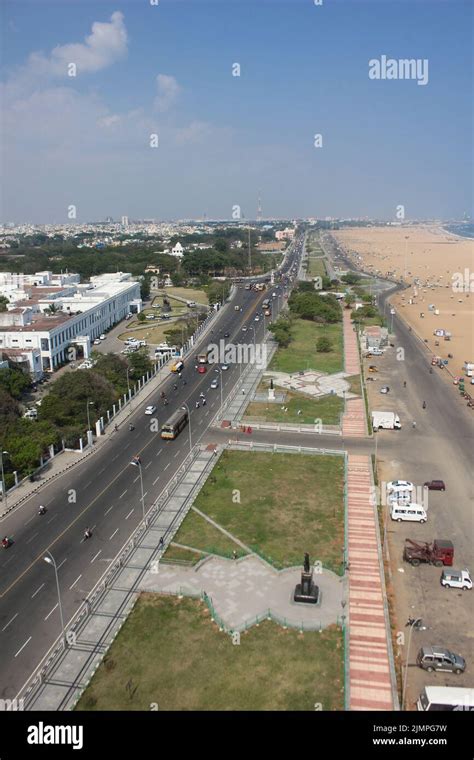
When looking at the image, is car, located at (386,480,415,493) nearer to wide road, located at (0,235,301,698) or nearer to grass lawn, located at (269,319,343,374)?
wide road, located at (0,235,301,698)

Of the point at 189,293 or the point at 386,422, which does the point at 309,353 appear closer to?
the point at 386,422

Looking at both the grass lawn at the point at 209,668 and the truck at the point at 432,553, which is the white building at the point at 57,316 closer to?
the grass lawn at the point at 209,668

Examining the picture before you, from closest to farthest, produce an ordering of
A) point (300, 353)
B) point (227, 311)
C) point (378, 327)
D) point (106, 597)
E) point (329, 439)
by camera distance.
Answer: point (106, 597) → point (329, 439) → point (300, 353) → point (378, 327) → point (227, 311)

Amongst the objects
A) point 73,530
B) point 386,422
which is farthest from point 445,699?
point 386,422

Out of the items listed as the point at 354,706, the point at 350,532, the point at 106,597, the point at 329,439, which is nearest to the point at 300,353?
the point at 329,439

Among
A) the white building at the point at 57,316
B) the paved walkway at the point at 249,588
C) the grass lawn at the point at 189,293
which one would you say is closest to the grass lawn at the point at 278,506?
the paved walkway at the point at 249,588

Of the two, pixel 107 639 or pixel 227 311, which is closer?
pixel 107 639

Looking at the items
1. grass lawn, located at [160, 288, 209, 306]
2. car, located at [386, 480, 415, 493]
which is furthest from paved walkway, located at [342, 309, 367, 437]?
grass lawn, located at [160, 288, 209, 306]
